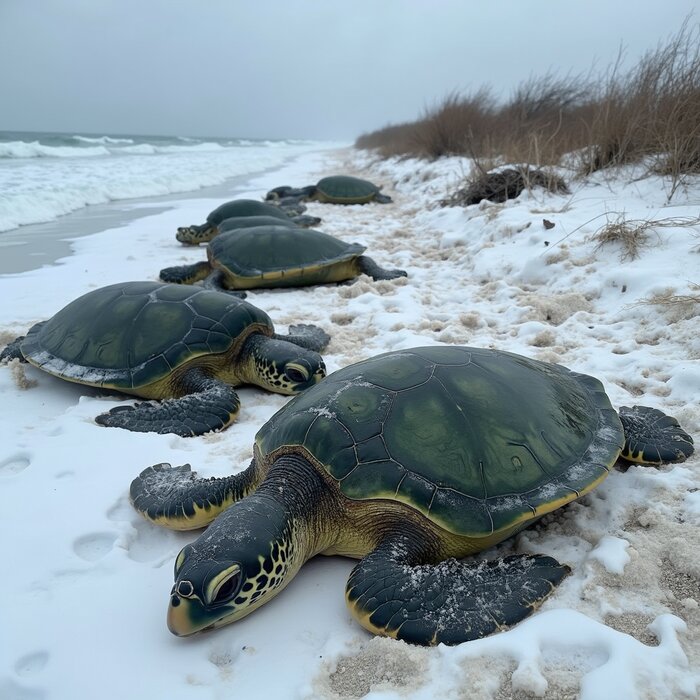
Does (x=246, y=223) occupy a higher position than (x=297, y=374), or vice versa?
(x=246, y=223)

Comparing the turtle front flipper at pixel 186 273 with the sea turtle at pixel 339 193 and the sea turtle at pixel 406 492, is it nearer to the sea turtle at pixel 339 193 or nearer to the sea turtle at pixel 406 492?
the sea turtle at pixel 406 492

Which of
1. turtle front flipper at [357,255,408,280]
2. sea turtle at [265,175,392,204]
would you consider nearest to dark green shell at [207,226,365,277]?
turtle front flipper at [357,255,408,280]

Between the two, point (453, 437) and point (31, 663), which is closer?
point (31, 663)

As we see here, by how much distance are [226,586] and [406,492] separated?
639mm

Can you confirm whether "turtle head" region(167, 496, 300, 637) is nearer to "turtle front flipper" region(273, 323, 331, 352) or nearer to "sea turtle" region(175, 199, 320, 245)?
"turtle front flipper" region(273, 323, 331, 352)

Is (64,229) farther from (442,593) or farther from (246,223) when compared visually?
(442,593)

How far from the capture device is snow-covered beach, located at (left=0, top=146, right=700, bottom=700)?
4.57 feet

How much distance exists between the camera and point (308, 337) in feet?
12.5

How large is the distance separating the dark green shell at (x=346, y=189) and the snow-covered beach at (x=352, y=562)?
764 centimetres

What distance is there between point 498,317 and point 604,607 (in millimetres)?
2790

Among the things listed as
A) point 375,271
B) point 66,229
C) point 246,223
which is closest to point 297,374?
point 375,271

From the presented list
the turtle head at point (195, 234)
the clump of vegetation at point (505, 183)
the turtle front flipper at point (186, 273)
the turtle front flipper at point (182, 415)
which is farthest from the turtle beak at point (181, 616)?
the turtle head at point (195, 234)

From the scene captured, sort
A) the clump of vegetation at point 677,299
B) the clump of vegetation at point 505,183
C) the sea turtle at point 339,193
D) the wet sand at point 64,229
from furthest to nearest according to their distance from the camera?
the sea turtle at point 339,193 → the clump of vegetation at point 505,183 → the wet sand at point 64,229 → the clump of vegetation at point 677,299

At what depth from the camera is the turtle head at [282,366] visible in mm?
3207
